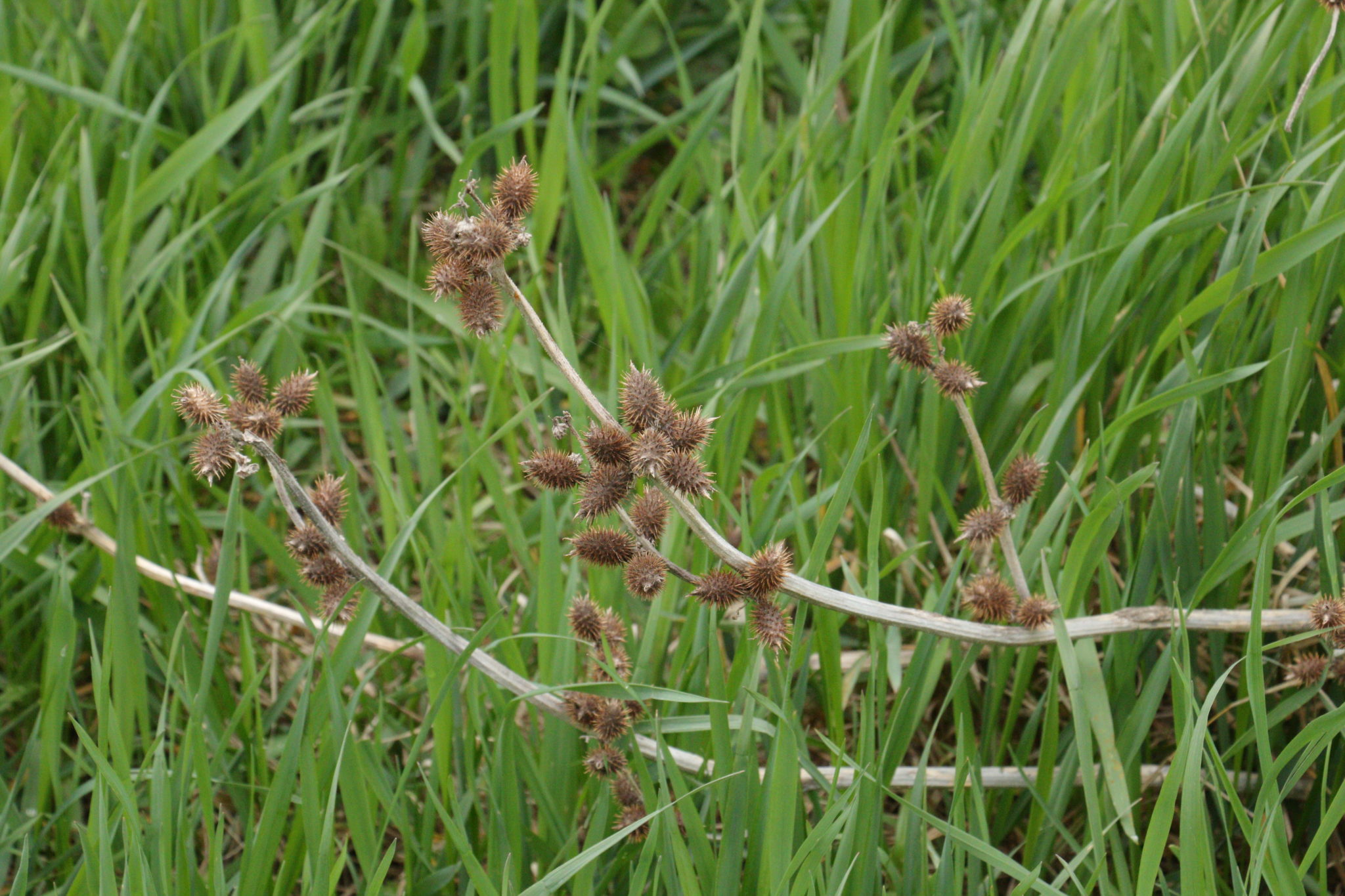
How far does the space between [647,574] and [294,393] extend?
1.90 ft

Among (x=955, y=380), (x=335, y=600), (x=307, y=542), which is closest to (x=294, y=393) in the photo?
(x=307, y=542)

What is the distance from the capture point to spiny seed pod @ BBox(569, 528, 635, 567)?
1.64m

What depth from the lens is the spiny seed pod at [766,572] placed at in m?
1.65

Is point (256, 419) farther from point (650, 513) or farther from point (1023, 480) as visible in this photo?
point (1023, 480)

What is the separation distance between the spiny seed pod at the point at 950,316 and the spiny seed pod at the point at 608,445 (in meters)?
0.55

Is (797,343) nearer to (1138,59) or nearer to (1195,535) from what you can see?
(1195,535)

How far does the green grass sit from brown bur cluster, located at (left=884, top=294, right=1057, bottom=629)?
3.6 inches

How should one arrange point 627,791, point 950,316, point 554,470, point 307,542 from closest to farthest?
point 554,470 < point 307,542 < point 950,316 < point 627,791

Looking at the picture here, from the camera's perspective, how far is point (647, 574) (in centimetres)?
166

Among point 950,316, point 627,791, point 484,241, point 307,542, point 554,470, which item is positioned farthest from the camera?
point 627,791

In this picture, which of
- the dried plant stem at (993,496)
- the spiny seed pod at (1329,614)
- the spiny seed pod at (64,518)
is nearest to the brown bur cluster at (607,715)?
the dried plant stem at (993,496)

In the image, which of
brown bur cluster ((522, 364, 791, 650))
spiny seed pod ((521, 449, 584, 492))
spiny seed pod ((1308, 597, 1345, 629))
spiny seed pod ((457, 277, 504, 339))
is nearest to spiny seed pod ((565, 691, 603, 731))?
brown bur cluster ((522, 364, 791, 650))

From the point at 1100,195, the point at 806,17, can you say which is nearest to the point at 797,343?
the point at 1100,195

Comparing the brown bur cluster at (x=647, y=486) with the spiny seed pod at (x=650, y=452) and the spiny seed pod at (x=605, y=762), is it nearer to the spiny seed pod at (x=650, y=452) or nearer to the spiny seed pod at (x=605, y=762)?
the spiny seed pod at (x=650, y=452)
